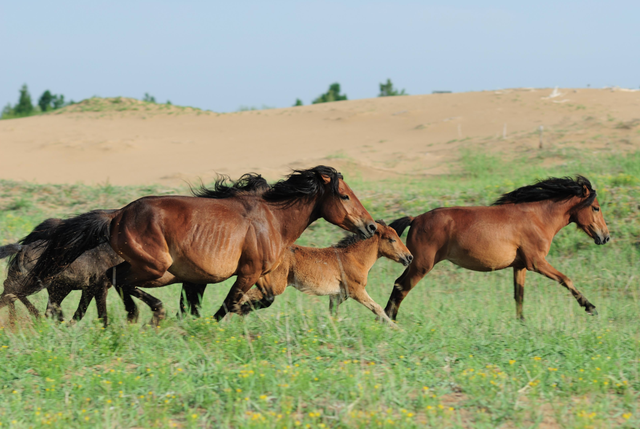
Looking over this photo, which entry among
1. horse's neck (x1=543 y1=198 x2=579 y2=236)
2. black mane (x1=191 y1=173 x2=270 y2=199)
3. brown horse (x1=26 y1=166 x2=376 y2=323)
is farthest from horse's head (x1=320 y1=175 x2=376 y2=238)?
horse's neck (x1=543 y1=198 x2=579 y2=236)

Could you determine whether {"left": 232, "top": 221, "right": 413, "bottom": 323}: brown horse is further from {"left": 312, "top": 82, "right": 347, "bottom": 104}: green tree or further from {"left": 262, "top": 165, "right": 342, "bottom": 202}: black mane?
{"left": 312, "top": 82, "right": 347, "bottom": 104}: green tree

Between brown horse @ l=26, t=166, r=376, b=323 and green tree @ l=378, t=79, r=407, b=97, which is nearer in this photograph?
brown horse @ l=26, t=166, r=376, b=323

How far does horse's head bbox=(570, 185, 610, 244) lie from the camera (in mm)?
8125

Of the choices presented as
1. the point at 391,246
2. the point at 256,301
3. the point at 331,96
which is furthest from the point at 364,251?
the point at 331,96

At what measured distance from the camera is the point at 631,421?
4.18 m

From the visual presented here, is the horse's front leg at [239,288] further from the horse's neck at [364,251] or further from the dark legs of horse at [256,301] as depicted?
the horse's neck at [364,251]

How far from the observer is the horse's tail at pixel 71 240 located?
19.5ft

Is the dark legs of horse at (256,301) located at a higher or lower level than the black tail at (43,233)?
lower

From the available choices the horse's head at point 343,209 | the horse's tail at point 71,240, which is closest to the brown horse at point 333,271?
the horse's head at point 343,209

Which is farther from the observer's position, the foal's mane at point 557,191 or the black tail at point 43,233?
the foal's mane at point 557,191

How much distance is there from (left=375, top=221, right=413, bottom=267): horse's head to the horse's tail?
3.08 metres

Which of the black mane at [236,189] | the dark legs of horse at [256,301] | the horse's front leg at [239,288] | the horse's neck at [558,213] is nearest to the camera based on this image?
the horse's front leg at [239,288]

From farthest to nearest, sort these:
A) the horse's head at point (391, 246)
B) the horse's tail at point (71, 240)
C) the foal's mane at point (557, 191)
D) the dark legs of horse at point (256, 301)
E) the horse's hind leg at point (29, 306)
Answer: the foal's mane at point (557, 191), the horse's head at point (391, 246), the dark legs of horse at point (256, 301), the horse's hind leg at point (29, 306), the horse's tail at point (71, 240)

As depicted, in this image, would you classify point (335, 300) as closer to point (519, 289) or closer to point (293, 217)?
point (293, 217)
